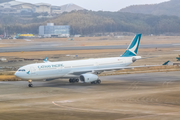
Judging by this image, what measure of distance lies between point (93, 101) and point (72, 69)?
1533 cm

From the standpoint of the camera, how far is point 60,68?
1854 inches

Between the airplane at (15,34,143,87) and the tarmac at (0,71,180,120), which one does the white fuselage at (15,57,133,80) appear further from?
the tarmac at (0,71,180,120)

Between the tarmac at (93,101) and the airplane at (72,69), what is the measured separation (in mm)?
1352

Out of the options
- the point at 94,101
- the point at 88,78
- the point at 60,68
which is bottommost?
the point at 94,101

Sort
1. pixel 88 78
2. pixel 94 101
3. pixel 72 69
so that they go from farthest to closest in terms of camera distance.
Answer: pixel 72 69 → pixel 88 78 → pixel 94 101

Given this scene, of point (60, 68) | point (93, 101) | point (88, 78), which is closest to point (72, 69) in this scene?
point (60, 68)

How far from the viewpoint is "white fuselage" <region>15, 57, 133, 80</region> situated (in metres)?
44.9

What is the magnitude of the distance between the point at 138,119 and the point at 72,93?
16.1 meters

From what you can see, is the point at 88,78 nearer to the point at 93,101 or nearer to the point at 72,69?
the point at 72,69

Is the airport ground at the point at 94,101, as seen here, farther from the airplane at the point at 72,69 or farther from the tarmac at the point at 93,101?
the airplane at the point at 72,69

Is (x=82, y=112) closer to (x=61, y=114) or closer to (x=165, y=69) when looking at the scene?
(x=61, y=114)

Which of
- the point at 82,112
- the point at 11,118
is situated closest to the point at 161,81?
the point at 82,112

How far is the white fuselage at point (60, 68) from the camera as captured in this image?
147 ft

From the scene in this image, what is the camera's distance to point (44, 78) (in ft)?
152
